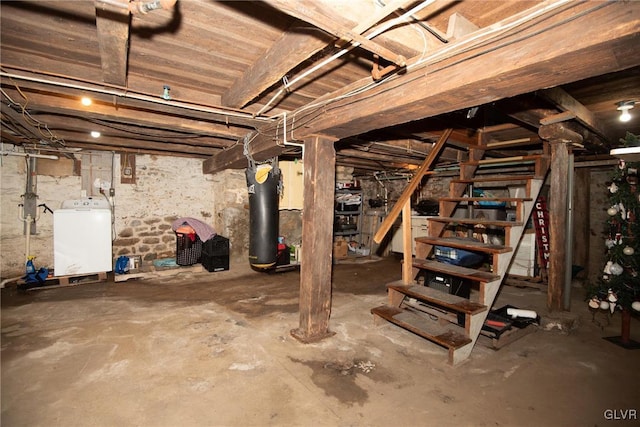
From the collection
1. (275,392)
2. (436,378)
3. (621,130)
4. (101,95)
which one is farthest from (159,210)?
(621,130)

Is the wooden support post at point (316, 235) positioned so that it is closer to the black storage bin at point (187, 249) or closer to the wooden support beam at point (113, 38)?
the wooden support beam at point (113, 38)

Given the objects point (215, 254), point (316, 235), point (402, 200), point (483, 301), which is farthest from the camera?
point (215, 254)

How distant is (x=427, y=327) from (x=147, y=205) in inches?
206

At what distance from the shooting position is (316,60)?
1898 mm

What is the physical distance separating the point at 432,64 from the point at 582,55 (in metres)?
0.63

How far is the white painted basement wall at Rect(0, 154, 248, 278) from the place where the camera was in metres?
4.54

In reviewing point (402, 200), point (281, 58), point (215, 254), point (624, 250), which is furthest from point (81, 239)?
point (624, 250)

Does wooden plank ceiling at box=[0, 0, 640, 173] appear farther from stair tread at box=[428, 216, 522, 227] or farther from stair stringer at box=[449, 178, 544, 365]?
stair stringer at box=[449, 178, 544, 365]

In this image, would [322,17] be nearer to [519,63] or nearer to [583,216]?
[519,63]

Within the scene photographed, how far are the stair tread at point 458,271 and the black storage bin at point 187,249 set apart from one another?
4.03 m

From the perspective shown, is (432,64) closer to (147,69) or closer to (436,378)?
(147,69)

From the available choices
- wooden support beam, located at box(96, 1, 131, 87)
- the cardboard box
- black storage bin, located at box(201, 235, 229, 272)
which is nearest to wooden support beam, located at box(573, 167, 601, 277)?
the cardboard box

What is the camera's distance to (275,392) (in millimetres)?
2021

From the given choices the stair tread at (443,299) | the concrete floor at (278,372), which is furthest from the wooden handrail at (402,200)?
→ the concrete floor at (278,372)
